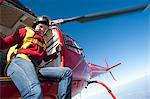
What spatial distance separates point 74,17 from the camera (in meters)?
6.41

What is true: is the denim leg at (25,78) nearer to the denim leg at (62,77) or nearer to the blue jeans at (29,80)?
the blue jeans at (29,80)

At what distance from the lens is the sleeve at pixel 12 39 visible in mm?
4055

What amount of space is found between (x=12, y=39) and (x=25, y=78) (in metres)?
0.73

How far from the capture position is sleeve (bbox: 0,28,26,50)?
405 centimetres

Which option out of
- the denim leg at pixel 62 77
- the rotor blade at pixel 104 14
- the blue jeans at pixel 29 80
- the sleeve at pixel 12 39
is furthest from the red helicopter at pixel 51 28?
the sleeve at pixel 12 39

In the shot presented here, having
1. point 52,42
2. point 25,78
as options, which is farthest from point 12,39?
point 52,42

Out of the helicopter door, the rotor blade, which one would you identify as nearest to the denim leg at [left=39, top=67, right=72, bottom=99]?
the helicopter door

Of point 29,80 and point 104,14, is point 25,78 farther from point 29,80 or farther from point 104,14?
point 104,14

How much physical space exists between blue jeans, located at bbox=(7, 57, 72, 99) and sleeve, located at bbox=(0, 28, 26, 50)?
0.29 metres

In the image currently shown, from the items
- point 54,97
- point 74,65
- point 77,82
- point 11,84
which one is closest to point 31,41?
point 11,84

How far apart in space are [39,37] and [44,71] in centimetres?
63

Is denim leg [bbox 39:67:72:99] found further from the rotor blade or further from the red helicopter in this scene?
the rotor blade

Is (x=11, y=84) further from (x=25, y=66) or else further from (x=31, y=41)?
(x=31, y=41)

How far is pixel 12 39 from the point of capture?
4137 millimetres
